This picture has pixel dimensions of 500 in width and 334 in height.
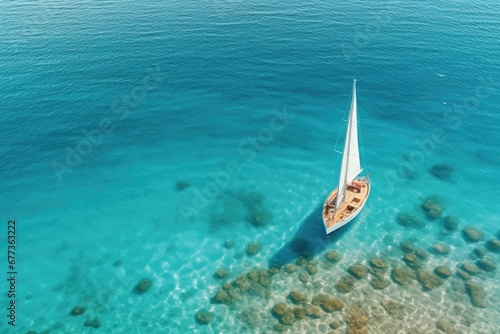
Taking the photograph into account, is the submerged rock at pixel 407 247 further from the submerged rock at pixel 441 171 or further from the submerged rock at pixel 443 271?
the submerged rock at pixel 441 171

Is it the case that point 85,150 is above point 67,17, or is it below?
below

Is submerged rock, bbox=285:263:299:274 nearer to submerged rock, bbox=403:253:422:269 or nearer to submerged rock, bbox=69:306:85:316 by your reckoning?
submerged rock, bbox=403:253:422:269

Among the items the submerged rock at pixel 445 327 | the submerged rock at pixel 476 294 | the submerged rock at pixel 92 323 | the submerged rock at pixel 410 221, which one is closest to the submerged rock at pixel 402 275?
the submerged rock at pixel 445 327

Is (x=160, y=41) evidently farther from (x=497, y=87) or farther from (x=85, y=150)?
(x=497, y=87)

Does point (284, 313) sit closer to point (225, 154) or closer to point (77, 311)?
point (77, 311)

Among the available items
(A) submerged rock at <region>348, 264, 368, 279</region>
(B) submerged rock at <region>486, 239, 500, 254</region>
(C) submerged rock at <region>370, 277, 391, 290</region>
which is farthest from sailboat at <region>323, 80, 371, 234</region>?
(B) submerged rock at <region>486, 239, 500, 254</region>

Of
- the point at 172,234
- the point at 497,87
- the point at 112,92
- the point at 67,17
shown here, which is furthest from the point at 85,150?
the point at 497,87

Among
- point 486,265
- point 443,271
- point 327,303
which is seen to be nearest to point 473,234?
point 486,265
